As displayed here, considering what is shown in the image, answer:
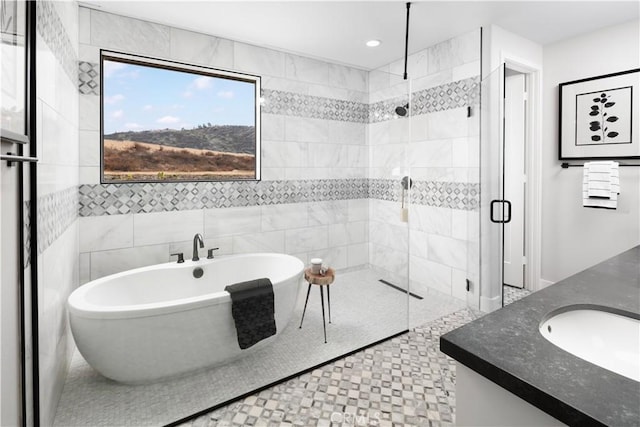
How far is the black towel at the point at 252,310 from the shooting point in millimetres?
2078

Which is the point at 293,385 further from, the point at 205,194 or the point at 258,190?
the point at 205,194

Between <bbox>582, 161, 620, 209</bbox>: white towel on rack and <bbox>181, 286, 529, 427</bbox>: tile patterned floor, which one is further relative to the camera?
<bbox>582, 161, 620, 209</bbox>: white towel on rack

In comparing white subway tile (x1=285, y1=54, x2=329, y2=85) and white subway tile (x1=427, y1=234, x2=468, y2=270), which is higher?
white subway tile (x1=285, y1=54, x2=329, y2=85)

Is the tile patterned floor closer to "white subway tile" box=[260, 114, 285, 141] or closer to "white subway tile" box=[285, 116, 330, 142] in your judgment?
"white subway tile" box=[285, 116, 330, 142]

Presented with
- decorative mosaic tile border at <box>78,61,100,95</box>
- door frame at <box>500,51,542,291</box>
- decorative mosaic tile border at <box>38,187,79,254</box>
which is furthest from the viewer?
door frame at <box>500,51,542,291</box>

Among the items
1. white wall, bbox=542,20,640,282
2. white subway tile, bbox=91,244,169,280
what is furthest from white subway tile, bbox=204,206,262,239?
white wall, bbox=542,20,640,282

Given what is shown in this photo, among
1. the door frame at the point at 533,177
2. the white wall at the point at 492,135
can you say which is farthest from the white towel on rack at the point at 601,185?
the white wall at the point at 492,135

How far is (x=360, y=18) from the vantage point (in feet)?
9.35

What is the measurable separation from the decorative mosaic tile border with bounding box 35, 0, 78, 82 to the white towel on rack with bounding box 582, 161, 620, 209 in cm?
403

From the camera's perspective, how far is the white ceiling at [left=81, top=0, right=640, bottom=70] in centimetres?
261

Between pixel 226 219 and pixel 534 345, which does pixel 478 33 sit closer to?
pixel 226 219

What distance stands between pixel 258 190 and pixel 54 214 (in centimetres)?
144

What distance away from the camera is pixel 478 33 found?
120 inches

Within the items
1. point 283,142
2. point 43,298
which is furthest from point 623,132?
point 43,298
